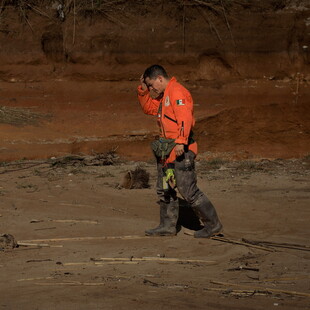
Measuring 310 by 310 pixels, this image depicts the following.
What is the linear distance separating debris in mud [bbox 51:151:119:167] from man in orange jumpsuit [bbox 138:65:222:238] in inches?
170

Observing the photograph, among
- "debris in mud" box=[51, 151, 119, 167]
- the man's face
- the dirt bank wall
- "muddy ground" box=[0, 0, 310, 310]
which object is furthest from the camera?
the dirt bank wall

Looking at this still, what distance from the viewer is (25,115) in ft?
47.2

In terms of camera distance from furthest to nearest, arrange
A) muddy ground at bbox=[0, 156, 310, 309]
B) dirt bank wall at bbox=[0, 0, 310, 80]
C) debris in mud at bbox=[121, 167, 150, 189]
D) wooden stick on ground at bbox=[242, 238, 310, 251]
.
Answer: dirt bank wall at bbox=[0, 0, 310, 80], debris in mud at bbox=[121, 167, 150, 189], wooden stick on ground at bbox=[242, 238, 310, 251], muddy ground at bbox=[0, 156, 310, 309]

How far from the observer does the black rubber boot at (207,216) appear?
7.70 meters

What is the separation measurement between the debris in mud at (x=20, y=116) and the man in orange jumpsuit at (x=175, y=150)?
21.7 feet

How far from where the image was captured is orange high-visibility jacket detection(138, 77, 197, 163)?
7359mm

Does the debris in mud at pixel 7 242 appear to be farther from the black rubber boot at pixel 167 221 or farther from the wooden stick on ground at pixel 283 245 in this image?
the wooden stick on ground at pixel 283 245

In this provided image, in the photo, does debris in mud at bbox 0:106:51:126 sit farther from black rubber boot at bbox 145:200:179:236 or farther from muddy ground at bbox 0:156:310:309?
black rubber boot at bbox 145:200:179:236

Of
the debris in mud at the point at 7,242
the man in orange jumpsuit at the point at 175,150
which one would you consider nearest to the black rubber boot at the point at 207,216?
the man in orange jumpsuit at the point at 175,150

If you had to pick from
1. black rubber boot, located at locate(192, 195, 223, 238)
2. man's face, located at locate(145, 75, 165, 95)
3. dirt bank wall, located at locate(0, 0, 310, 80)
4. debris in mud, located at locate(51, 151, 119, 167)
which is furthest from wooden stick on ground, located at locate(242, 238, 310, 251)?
dirt bank wall, located at locate(0, 0, 310, 80)

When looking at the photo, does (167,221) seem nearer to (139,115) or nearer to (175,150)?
(175,150)

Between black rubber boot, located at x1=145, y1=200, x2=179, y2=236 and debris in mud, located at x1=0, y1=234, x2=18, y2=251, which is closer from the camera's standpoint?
debris in mud, located at x1=0, y1=234, x2=18, y2=251

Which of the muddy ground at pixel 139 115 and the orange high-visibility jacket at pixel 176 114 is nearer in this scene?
the orange high-visibility jacket at pixel 176 114

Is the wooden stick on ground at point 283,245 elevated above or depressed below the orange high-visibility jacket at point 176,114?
below
